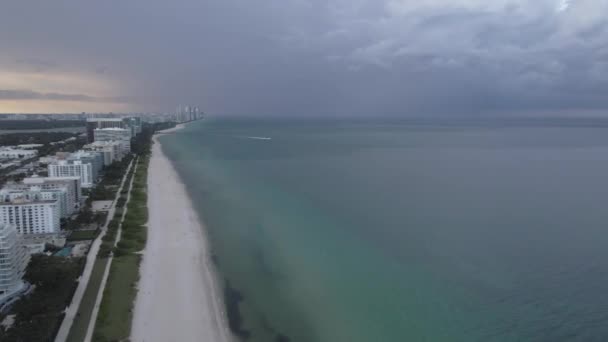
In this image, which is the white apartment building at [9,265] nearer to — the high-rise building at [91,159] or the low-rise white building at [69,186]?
the low-rise white building at [69,186]

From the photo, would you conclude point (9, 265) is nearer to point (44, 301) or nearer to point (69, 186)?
point (44, 301)

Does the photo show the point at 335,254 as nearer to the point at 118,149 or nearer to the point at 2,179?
the point at 2,179

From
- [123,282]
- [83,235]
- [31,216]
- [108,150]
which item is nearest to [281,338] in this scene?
[123,282]

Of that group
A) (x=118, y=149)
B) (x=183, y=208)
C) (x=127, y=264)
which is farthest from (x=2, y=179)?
(x=127, y=264)

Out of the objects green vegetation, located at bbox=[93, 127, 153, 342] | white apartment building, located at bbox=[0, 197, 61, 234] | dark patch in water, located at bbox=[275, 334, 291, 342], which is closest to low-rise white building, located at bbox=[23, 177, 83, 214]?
green vegetation, located at bbox=[93, 127, 153, 342]

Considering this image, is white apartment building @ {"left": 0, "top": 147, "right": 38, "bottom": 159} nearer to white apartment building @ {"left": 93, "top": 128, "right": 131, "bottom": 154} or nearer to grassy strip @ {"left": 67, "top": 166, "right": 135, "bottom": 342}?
white apartment building @ {"left": 93, "top": 128, "right": 131, "bottom": 154}

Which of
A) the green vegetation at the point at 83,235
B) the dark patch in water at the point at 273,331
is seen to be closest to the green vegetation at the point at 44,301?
the green vegetation at the point at 83,235
